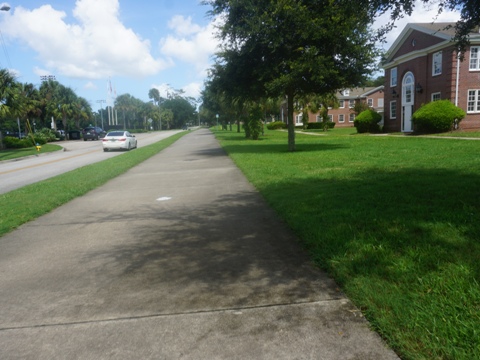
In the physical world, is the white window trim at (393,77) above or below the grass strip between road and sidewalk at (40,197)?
above

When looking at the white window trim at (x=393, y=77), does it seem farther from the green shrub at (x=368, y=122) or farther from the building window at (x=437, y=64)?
the building window at (x=437, y=64)

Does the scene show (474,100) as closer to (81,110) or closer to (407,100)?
(407,100)

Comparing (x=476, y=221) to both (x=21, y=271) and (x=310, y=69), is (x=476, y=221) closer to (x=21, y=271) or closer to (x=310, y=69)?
(x=21, y=271)

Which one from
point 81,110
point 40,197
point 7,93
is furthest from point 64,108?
point 40,197

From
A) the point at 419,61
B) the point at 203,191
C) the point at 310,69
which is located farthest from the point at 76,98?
the point at 203,191

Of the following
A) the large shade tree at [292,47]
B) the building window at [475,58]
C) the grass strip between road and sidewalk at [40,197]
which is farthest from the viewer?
the building window at [475,58]

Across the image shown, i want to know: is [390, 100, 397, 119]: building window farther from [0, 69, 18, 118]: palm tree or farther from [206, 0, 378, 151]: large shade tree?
[0, 69, 18, 118]: palm tree

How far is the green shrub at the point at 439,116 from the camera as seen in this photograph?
89.4 ft

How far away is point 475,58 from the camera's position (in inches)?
1148

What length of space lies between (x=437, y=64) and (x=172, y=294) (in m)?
32.5

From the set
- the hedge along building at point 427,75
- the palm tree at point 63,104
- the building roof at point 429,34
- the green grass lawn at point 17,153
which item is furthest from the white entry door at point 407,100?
the palm tree at point 63,104

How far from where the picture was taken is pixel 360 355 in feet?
8.69

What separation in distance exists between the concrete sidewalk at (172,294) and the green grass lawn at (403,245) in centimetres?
21

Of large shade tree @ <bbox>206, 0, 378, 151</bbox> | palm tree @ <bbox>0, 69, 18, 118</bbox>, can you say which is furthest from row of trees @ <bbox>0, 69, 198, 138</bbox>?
large shade tree @ <bbox>206, 0, 378, 151</bbox>
